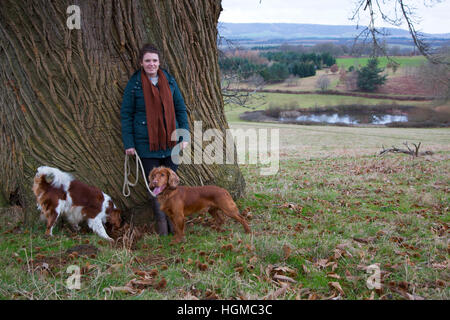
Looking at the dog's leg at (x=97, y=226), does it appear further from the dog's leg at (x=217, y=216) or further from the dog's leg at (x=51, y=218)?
the dog's leg at (x=217, y=216)

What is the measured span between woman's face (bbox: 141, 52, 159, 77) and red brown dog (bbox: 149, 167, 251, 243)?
4.23ft

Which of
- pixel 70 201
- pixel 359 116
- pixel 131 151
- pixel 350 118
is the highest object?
pixel 131 151

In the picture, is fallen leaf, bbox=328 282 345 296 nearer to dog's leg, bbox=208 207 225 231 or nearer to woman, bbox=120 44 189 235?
dog's leg, bbox=208 207 225 231

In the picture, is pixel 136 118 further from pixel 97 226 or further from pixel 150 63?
pixel 97 226

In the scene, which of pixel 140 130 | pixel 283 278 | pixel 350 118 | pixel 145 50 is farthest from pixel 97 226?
pixel 350 118

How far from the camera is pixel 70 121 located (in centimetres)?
507

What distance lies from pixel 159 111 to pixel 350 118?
185 feet

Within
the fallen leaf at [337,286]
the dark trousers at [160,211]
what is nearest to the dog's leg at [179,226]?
the dark trousers at [160,211]

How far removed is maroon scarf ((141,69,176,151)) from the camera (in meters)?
4.69

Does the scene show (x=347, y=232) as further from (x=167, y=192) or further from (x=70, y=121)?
(x=70, y=121)

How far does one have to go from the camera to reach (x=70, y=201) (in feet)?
16.1

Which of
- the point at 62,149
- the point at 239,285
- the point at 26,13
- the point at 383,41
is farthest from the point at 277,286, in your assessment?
the point at 383,41

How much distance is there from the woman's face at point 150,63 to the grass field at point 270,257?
2.24 m

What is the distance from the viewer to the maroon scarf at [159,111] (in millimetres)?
4688
